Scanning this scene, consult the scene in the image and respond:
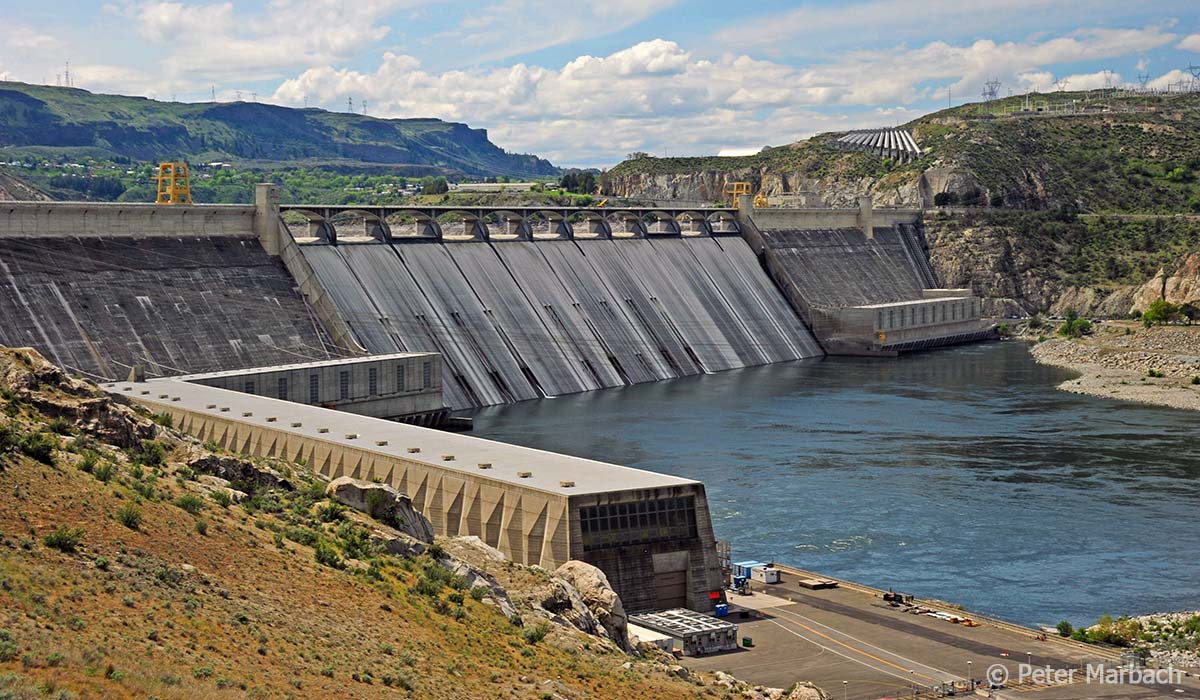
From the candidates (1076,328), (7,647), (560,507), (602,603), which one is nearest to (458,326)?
(560,507)

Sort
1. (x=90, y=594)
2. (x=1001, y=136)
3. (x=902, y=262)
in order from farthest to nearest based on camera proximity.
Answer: (x=1001, y=136), (x=902, y=262), (x=90, y=594)

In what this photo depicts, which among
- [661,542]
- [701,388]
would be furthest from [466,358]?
[661,542]

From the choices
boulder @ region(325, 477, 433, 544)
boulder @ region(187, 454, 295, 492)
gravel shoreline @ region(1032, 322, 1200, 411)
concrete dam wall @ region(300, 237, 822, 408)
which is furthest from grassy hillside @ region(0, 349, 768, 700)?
gravel shoreline @ region(1032, 322, 1200, 411)

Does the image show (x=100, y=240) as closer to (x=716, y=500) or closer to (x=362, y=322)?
(x=362, y=322)

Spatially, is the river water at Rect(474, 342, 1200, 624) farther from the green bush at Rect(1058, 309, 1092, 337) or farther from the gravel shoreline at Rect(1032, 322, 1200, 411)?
the green bush at Rect(1058, 309, 1092, 337)

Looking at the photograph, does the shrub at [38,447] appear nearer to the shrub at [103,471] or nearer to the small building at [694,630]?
the shrub at [103,471]
